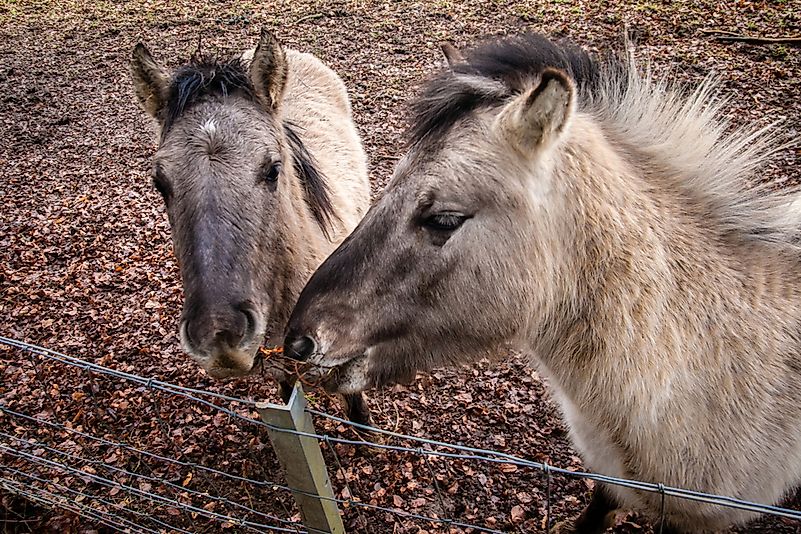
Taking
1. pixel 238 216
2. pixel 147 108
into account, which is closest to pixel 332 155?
pixel 147 108

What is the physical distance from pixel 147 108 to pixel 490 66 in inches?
87.2

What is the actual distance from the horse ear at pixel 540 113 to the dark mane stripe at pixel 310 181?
5.74 feet

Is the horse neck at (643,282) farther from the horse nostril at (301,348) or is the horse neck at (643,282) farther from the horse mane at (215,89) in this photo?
the horse mane at (215,89)

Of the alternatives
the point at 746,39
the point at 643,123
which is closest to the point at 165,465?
the point at 643,123

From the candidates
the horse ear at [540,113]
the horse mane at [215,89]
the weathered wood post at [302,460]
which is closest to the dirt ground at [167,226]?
the weathered wood post at [302,460]

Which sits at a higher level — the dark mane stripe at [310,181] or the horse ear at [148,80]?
the horse ear at [148,80]

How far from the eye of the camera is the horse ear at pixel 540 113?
1855 mm

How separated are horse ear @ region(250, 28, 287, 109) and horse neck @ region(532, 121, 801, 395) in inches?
74.3

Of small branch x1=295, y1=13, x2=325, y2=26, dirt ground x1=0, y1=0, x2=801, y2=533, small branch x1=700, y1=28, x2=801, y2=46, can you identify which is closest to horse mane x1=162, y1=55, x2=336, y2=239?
dirt ground x1=0, y1=0, x2=801, y2=533

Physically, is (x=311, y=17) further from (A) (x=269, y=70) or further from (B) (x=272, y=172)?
(B) (x=272, y=172)

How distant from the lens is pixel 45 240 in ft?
22.5

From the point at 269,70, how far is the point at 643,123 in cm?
214

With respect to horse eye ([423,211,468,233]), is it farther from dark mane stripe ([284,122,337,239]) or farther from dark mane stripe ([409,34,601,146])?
dark mane stripe ([284,122,337,239])

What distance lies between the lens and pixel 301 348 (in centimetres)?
214
